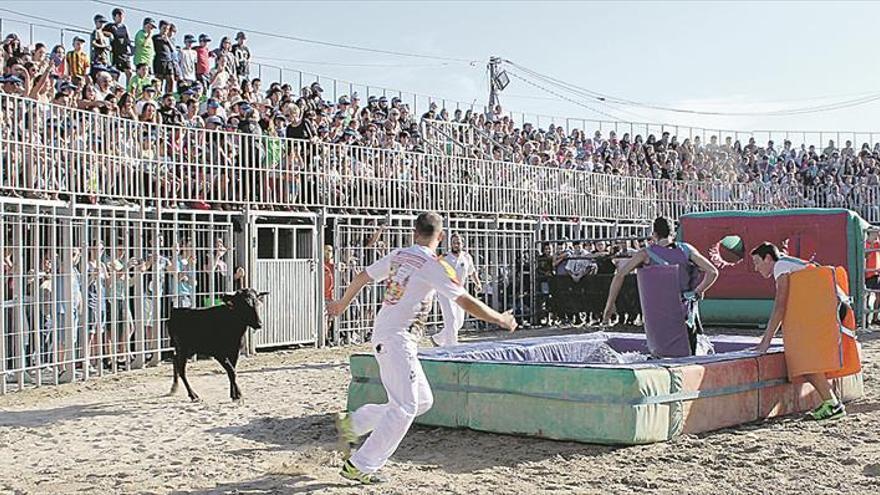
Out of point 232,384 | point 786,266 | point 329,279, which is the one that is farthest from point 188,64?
point 786,266

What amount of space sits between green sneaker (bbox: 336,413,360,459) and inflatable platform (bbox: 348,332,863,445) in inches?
80.8

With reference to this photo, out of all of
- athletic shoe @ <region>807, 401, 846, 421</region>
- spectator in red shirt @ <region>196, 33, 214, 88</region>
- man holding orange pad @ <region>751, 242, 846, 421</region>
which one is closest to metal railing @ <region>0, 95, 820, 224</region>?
spectator in red shirt @ <region>196, 33, 214, 88</region>

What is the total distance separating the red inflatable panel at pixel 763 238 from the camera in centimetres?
2012

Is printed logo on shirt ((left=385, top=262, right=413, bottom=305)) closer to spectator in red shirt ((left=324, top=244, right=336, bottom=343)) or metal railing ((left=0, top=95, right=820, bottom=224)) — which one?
metal railing ((left=0, top=95, right=820, bottom=224))

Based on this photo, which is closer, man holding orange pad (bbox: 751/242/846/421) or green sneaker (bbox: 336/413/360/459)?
green sneaker (bbox: 336/413/360/459)

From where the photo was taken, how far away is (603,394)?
9008mm

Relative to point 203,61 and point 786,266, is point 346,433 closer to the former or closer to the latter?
point 786,266

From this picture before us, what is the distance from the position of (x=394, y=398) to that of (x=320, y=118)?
12.7 meters

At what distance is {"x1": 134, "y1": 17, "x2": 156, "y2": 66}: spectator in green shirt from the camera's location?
1827 cm

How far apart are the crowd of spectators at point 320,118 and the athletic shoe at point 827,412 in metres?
9.97

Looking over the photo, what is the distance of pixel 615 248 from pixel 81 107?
502 inches

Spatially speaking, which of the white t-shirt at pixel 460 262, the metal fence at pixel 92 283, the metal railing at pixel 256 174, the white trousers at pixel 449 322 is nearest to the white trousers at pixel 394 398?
the white trousers at pixel 449 322

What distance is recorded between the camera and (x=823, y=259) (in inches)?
795

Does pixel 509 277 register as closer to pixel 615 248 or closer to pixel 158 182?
pixel 615 248
